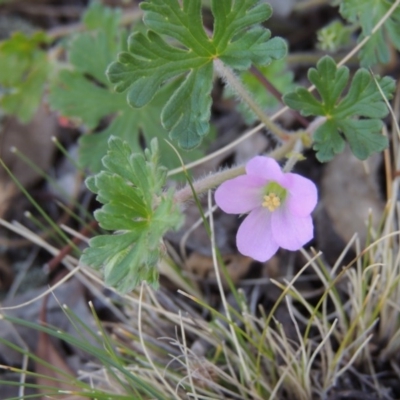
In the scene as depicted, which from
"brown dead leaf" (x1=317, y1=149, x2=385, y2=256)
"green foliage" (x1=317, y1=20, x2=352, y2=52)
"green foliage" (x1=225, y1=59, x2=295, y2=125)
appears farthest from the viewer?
"green foliage" (x1=225, y1=59, x2=295, y2=125)

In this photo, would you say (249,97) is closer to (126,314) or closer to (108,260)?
(108,260)

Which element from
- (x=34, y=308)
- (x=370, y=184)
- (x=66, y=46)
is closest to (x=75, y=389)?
(x=34, y=308)

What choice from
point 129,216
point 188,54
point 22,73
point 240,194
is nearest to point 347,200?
point 240,194

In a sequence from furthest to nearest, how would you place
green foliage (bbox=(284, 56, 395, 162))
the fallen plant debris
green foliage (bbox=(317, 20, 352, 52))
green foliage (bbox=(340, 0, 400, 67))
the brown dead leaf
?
the brown dead leaf, green foliage (bbox=(317, 20, 352, 52)), green foliage (bbox=(340, 0, 400, 67)), green foliage (bbox=(284, 56, 395, 162)), the fallen plant debris

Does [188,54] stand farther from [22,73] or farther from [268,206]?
[22,73]

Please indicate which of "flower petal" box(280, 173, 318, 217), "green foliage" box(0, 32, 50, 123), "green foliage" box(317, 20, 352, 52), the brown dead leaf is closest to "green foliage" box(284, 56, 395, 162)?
"flower petal" box(280, 173, 318, 217)

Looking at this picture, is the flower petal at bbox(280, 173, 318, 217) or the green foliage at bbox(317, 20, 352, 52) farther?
the green foliage at bbox(317, 20, 352, 52)

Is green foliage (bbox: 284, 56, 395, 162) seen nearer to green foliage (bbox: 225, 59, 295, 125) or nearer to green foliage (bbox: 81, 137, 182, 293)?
green foliage (bbox: 81, 137, 182, 293)
